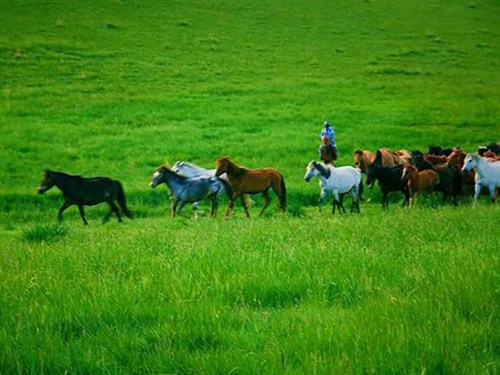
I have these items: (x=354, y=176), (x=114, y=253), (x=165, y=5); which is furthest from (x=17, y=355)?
(x=165, y=5)

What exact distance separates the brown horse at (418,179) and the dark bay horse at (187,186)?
532 cm

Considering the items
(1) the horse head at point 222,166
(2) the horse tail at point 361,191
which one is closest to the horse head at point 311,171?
(2) the horse tail at point 361,191

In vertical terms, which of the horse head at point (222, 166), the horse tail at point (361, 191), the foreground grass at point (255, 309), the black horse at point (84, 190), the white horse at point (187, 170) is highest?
the foreground grass at point (255, 309)

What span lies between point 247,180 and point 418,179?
530 centimetres

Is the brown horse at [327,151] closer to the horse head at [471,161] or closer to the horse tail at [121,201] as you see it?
the horse head at [471,161]

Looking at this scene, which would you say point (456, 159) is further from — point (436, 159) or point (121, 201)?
point (121, 201)

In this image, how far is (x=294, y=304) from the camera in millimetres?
5820

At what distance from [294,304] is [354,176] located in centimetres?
1475

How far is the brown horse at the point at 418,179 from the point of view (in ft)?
65.9

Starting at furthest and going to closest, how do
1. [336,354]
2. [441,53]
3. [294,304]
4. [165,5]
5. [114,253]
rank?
[165,5] → [441,53] → [114,253] → [294,304] → [336,354]

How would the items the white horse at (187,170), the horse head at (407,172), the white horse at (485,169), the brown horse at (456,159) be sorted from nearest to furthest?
the white horse at (485,169) → the horse head at (407,172) → the white horse at (187,170) → the brown horse at (456,159)

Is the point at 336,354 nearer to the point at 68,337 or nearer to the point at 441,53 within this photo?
the point at 68,337

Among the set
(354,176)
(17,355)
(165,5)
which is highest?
(165,5)

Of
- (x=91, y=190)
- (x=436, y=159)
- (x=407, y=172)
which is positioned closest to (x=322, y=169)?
(x=407, y=172)
